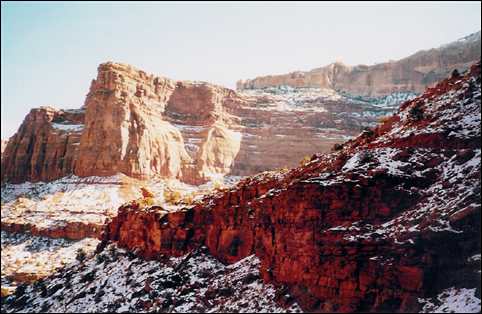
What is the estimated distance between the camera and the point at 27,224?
98.8 m

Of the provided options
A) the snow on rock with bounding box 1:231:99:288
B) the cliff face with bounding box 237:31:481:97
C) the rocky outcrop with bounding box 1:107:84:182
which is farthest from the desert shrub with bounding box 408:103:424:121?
the cliff face with bounding box 237:31:481:97

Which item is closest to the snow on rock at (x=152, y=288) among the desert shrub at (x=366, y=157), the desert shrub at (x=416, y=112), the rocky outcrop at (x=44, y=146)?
the desert shrub at (x=366, y=157)

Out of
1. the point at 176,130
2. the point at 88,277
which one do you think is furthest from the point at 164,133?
the point at 88,277

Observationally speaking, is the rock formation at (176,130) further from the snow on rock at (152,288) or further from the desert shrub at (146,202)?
the snow on rock at (152,288)

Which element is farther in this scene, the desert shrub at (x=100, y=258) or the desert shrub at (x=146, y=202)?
the desert shrub at (x=146, y=202)

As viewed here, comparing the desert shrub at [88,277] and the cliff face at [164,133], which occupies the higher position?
the cliff face at [164,133]

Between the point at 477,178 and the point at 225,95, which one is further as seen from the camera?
the point at 225,95

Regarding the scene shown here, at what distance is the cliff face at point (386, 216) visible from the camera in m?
25.0

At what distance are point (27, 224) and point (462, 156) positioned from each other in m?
89.3

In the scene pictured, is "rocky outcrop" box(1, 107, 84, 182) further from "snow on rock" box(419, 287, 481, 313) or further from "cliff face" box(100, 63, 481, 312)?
"snow on rock" box(419, 287, 481, 313)

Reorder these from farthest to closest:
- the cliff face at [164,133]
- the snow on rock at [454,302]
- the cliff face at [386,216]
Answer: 1. the cliff face at [164,133]
2. the cliff face at [386,216]
3. the snow on rock at [454,302]

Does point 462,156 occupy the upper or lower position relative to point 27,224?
upper

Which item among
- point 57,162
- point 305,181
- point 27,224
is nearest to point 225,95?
point 57,162

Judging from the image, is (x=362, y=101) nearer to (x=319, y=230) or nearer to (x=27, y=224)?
(x=27, y=224)
